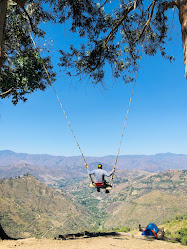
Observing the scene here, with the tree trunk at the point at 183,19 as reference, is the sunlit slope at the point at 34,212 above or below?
below

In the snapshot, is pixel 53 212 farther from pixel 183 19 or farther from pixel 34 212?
pixel 183 19

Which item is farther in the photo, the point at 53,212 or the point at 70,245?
the point at 53,212

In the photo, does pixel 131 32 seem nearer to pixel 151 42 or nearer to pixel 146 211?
pixel 151 42

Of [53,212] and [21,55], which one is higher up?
[21,55]

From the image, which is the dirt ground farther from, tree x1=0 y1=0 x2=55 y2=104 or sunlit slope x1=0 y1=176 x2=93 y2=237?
sunlit slope x1=0 y1=176 x2=93 y2=237

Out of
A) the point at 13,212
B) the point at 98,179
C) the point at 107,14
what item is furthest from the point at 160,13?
the point at 13,212

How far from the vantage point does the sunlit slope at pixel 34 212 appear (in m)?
107

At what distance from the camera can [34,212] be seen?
140125 mm

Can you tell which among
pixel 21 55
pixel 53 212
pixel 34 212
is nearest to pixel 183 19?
pixel 21 55

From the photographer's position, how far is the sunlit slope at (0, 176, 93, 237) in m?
107

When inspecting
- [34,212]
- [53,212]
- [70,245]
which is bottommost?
[53,212]

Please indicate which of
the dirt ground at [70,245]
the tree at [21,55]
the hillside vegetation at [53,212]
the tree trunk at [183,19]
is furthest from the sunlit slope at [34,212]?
the tree trunk at [183,19]

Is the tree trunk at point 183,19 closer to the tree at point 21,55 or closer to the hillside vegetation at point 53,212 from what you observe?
the tree at point 21,55

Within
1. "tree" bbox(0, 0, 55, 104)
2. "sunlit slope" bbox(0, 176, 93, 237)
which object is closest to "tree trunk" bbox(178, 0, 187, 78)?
"tree" bbox(0, 0, 55, 104)
